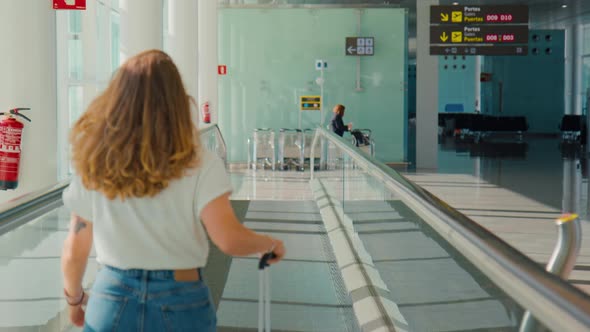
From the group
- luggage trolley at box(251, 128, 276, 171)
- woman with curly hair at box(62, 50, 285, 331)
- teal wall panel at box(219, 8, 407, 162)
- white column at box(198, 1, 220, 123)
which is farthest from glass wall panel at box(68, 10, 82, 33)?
woman with curly hair at box(62, 50, 285, 331)

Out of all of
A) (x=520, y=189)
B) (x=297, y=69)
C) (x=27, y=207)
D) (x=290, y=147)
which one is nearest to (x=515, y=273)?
(x=27, y=207)

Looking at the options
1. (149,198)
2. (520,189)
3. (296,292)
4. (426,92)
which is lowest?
(296,292)

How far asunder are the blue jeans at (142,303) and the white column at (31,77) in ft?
14.5

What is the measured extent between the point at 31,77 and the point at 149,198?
4473 mm

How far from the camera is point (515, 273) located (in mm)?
1980

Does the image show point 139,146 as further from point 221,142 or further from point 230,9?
point 230,9

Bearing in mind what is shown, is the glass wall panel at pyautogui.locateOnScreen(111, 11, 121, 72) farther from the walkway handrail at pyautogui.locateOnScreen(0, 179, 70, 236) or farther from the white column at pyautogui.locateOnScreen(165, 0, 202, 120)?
the walkway handrail at pyautogui.locateOnScreen(0, 179, 70, 236)

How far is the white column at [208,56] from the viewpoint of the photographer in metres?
20.5

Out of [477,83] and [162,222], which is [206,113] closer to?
[162,222]

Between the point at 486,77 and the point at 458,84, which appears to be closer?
the point at 486,77

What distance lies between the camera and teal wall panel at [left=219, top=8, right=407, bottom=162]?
20969 millimetres

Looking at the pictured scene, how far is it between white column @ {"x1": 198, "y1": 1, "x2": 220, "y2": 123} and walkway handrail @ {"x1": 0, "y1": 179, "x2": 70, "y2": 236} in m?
16.0

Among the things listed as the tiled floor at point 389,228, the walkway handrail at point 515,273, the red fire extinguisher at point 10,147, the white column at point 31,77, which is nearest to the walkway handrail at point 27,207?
the tiled floor at point 389,228

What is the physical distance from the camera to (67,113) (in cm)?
1642
